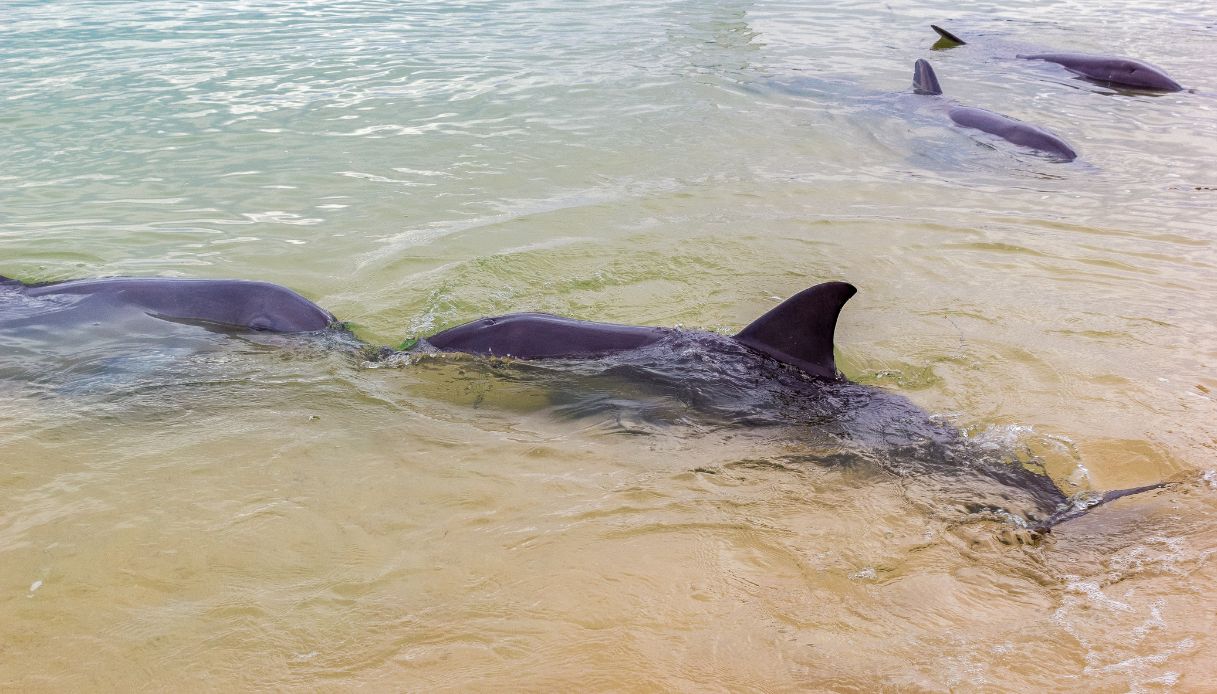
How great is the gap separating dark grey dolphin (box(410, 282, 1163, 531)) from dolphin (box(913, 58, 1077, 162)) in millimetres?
6477

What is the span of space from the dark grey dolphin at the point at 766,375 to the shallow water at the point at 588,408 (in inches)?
7.3

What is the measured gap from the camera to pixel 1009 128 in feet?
35.0

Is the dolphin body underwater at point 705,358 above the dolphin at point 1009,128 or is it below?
below

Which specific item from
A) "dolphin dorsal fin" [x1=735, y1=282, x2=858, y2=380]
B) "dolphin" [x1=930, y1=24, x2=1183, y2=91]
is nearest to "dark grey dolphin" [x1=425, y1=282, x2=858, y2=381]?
"dolphin dorsal fin" [x1=735, y1=282, x2=858, y2=380]

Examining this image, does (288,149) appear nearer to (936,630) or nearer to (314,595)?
(314,595)

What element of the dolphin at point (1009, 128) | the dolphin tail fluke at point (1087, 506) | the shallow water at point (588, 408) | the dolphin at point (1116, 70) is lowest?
the dolphin tail fluke at point (1087, 506)

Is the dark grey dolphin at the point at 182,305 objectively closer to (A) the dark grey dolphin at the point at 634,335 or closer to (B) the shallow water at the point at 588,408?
(B) the shallow water at the point at 588,408

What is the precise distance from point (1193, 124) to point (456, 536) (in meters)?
11.4

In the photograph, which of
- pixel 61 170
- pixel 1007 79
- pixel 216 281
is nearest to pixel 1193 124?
pixel 1007 79

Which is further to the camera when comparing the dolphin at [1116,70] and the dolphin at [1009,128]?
the dolphin at [1116,70]

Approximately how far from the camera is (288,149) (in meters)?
10.3

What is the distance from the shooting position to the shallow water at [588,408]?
3277mm

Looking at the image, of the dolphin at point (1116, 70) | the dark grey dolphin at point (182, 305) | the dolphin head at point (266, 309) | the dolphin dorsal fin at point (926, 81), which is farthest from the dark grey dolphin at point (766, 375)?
the dolphin at point (1116, 70)

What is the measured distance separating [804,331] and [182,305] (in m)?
4.23
